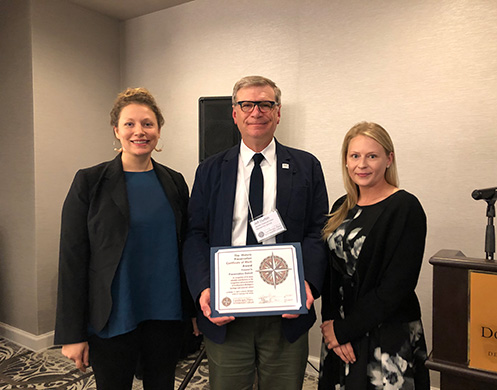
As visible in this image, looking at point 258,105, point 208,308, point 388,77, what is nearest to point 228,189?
point 258,105

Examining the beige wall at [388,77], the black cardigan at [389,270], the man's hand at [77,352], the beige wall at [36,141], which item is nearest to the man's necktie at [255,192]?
the black cardigan at [389,270]

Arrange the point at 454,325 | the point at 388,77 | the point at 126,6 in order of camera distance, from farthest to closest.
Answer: the point at 126,6 → the point at 388,77 → the point at 454,325

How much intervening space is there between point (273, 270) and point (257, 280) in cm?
7

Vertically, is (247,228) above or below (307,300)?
above

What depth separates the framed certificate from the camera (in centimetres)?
140

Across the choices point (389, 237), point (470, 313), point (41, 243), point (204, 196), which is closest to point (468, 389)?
point (470, 313)

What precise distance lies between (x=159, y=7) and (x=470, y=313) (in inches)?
144

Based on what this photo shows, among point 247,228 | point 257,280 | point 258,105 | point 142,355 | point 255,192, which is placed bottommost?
point 142,355

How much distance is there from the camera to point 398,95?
2.60 metres

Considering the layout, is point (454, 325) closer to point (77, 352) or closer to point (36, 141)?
point (77, 352)

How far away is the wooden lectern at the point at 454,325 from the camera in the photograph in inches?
49.6

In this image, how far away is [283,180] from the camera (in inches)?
63.2

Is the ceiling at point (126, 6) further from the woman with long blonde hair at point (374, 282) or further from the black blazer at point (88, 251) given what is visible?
the woman with long blonde hair at point (374, 282)

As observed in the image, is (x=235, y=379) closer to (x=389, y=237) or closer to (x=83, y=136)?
(x=389, y=237)
